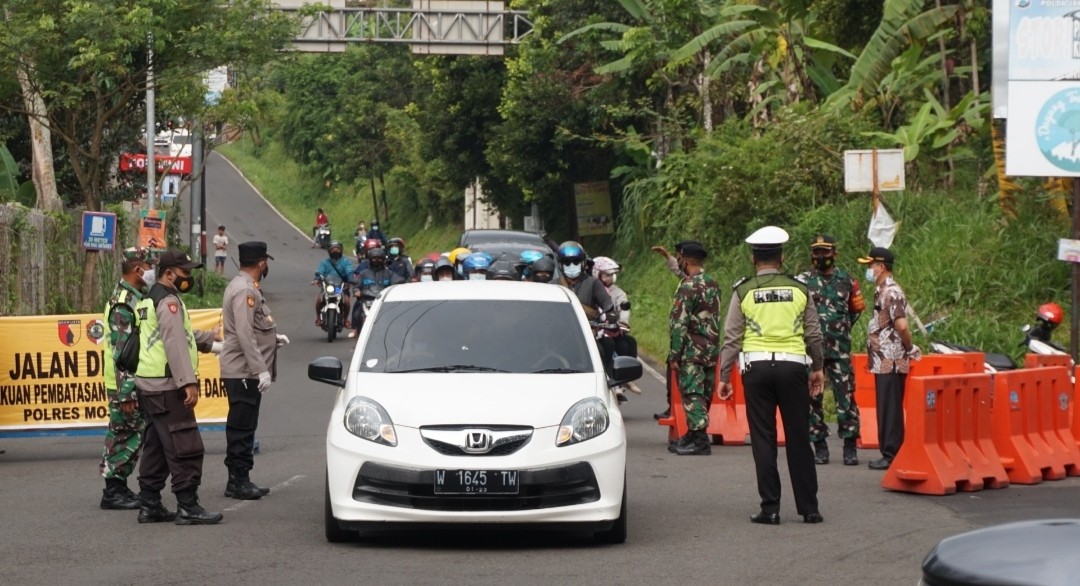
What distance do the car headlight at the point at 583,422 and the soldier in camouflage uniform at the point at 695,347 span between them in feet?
16.3

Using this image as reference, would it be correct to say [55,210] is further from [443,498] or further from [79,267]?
→ [443,498]

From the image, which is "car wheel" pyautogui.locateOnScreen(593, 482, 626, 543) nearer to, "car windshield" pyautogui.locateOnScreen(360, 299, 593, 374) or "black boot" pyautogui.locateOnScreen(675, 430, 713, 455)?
"car windshield" pyautogui.locateOnScreen(360, 299, 593, 374)

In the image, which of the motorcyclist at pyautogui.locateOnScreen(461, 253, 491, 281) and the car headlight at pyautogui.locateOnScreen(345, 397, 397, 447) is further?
the motorcyclist at pyautogui.locateOnScreen(461, 253, 491, 281)

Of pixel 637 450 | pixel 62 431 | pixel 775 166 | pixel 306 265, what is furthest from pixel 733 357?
pixel 306 265

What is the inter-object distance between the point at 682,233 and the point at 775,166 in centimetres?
481

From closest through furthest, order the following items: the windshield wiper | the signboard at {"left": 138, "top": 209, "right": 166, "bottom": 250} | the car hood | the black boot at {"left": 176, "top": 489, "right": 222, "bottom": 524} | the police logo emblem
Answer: the car hood < the windshield wiper < the black boot at {"left": 176, "top": 489, "right": 222, "bottom": 524} < the police logo emblem < the signboard at {"left": 138, "top": 209, "right": 166, "bottom": 250}

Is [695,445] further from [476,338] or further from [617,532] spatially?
[617,532]

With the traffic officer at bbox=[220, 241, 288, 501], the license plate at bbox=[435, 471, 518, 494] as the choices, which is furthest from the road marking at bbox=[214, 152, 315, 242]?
the license plate at bbox=[435, 471, 518, 494]

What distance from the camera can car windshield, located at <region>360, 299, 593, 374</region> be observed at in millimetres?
10164

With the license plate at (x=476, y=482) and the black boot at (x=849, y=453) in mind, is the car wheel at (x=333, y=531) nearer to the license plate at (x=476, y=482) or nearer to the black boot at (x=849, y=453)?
the license plate at (x=476, y=482)

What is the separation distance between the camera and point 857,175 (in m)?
21.2

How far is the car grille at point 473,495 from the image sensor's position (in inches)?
363

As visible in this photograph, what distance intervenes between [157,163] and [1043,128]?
2928cm

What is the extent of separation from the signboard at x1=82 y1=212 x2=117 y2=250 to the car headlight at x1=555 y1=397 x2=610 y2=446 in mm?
18418
